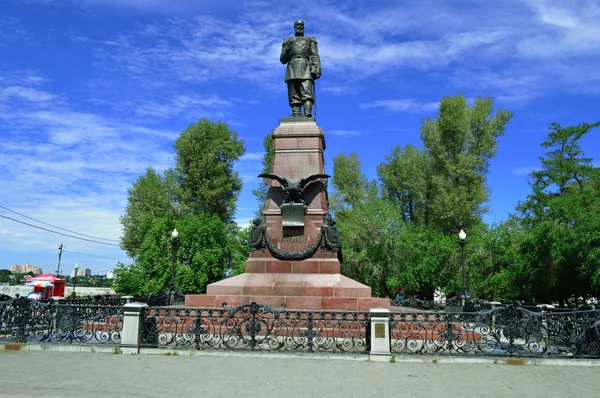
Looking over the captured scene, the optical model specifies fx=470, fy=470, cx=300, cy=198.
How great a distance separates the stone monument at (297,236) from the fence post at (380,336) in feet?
8.98

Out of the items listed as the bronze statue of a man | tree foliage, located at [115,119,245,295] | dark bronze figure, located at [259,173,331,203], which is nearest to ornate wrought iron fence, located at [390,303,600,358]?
dark bronze figure, located at [259,173,331,203]

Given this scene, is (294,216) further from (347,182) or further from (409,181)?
(347,182)

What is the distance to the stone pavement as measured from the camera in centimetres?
673

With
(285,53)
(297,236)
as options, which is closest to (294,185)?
(297,236)

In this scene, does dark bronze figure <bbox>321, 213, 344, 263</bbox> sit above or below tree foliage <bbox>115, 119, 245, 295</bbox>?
below

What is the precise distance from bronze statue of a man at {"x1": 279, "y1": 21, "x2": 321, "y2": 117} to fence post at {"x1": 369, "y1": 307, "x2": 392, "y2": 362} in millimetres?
8477

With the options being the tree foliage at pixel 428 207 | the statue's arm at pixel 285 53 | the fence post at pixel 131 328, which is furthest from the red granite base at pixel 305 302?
the tree foliage at pixel 428 207

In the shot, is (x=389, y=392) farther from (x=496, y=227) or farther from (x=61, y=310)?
(x=496, y=227)

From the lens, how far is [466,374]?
325 inches

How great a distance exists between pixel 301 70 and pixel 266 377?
11.3m

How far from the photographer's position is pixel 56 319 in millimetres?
11164

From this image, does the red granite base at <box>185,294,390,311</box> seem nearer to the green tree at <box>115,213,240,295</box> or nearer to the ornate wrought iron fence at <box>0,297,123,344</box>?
the ornate wrought iron fence at <box>0,297,123,344</box>

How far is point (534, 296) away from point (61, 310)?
27.6 metres

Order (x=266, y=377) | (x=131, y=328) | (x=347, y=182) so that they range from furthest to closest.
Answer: (x=347, y=182), (x=131, y=328), (x=266, y=377)
